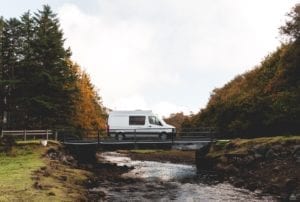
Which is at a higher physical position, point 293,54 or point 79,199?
point 293,54

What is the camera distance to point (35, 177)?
96.0 ft

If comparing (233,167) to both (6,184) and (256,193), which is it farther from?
(6,184)

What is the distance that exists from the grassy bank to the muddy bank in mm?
11701

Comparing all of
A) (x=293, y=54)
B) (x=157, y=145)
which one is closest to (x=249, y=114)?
(x=293, y=54)

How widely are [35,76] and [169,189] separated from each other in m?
29.4

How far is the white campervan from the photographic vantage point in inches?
1948

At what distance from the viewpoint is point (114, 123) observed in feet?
170

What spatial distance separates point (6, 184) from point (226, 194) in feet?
43.3

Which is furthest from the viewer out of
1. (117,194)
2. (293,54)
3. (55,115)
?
(55,115)

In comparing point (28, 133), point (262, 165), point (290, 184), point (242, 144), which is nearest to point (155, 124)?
point (242, 144)

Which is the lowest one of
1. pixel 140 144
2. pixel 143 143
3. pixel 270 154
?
pixel 270 154

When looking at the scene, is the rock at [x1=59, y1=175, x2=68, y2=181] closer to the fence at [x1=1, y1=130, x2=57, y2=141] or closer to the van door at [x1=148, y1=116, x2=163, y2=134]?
the fence at [x1=1, y1=130, x2=57, y2=141]

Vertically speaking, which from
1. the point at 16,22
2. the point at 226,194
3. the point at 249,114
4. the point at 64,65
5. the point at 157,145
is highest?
the point at 16,22

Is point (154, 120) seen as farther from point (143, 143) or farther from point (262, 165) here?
point (262, 165)
